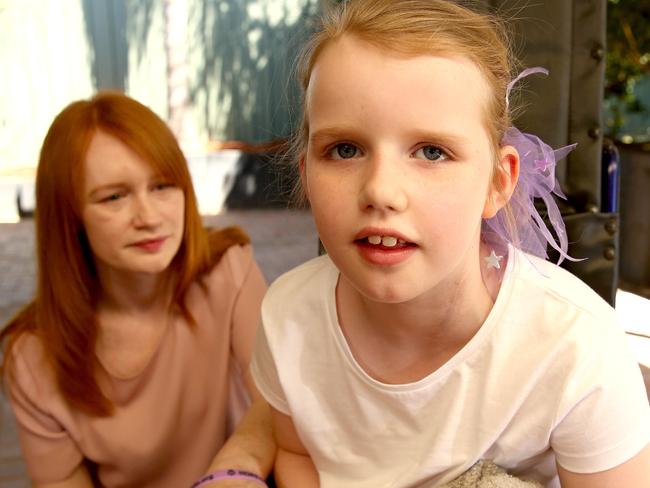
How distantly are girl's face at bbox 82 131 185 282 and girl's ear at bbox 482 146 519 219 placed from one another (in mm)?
672

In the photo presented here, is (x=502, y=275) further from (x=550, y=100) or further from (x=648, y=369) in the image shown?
(x=648, y=369)

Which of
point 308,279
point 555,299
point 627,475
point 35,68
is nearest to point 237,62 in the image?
point 35,68

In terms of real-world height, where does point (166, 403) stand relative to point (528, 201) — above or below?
below

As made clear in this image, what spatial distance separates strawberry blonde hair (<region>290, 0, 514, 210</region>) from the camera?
0.77m

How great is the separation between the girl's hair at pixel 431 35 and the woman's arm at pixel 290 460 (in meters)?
0.49

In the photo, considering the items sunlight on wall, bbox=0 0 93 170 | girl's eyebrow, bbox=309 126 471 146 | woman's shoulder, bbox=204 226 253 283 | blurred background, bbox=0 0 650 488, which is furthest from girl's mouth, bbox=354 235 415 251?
sunlight on wall, bbox=0 0 93 170

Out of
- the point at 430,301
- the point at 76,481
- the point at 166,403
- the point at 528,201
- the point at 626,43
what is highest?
the point at 626,43

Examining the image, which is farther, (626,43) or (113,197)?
(626,43)

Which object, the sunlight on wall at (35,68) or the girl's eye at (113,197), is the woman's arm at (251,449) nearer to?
the girl's eye at (113,197)

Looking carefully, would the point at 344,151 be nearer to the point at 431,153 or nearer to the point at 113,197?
the point at 431,153

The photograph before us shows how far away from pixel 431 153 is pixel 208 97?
534cm

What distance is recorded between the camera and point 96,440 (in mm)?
1359

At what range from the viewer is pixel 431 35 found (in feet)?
2.56

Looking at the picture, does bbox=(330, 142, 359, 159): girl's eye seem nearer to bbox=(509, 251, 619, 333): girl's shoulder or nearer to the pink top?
bbox=(509, 251, 619, 333): girl's shoulder
